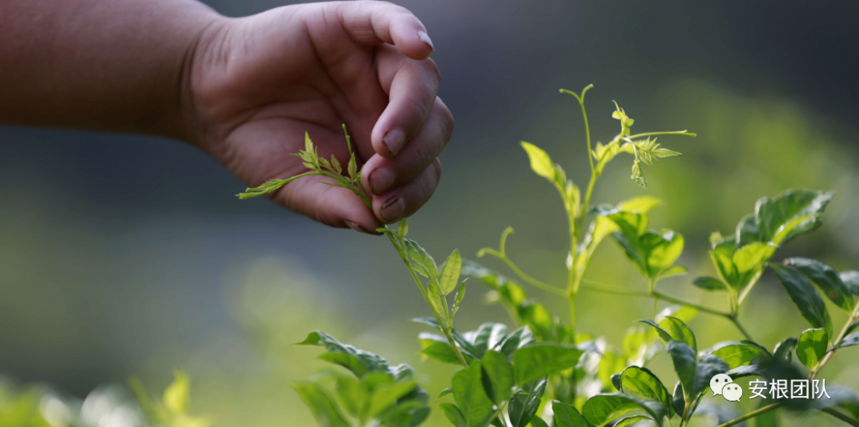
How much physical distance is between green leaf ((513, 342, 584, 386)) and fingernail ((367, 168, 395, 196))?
174mm

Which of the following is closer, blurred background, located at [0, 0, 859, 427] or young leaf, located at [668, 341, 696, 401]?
young leaf, located at [668, 341, 696, 401]

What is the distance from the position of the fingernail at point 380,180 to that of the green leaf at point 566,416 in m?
0.17

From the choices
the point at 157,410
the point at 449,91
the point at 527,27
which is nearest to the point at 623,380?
the point at 157,410

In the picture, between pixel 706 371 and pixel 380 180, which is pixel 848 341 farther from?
pixel 380 180

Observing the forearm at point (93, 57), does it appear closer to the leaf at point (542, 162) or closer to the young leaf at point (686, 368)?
the leaf at point (542, 162)

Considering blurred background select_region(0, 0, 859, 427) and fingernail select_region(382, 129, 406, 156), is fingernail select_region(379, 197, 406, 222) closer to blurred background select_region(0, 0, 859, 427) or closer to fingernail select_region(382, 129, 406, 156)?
fingernail select_region(382, 129, 406, 156)

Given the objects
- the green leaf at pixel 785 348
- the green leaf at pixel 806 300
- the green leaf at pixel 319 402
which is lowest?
the green leaf at pixel 785 348

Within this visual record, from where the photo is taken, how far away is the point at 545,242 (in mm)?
1988

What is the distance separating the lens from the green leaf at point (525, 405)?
9.5 inches

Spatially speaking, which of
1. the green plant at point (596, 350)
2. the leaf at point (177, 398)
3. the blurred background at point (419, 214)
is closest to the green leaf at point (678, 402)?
the green plant at point (596, 350)

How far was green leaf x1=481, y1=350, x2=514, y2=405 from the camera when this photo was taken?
20 cm

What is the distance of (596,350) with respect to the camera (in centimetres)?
31

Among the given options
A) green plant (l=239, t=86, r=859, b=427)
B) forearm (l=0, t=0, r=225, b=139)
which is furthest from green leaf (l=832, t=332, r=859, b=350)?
forearm (l=0, t=0, r=225, b=139)

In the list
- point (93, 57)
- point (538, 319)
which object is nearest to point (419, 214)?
point (93, 57)
